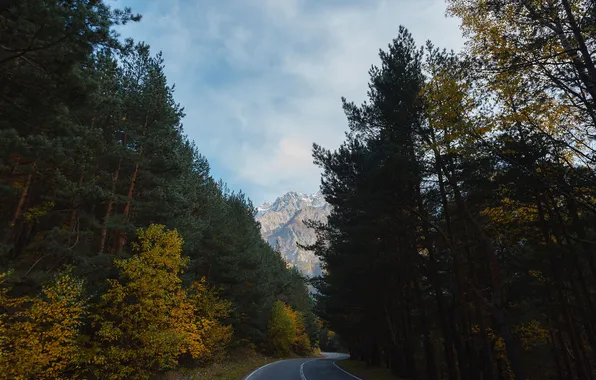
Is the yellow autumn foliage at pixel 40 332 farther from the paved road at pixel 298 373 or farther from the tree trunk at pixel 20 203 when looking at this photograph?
the paved road at pixel 298 373

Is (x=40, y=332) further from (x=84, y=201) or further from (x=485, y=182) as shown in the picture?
(x=485, y=182)

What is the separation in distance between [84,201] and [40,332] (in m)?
5.45

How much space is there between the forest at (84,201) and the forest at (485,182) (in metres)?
9.28

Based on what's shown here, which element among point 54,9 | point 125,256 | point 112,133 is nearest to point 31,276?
point 125,256

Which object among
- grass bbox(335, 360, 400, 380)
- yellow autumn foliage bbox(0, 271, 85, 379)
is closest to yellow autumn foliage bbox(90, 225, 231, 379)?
yellow autumn foliage bbox(0, 271, 85, 379)

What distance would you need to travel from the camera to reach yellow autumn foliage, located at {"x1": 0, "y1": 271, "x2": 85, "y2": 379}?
9.18 metres

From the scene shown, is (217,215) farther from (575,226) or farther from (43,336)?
(575,226)

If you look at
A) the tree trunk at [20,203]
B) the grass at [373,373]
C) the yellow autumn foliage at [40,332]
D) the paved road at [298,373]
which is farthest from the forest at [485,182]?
the tree trunk at [20,203]

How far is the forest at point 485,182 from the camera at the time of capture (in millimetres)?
8062

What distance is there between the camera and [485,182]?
10.7 metres

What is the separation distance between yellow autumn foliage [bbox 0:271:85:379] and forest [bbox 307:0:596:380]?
1208cm

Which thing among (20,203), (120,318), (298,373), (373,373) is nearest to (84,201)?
(20,203)

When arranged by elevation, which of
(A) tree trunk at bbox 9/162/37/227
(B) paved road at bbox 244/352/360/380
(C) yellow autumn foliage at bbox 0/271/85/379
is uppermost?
(A) tree trunk at bbox 9/162/37/227

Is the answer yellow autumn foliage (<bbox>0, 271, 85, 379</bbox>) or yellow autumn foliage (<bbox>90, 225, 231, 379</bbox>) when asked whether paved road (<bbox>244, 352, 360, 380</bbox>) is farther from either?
yellow autumn foliage (<bbox>0, 271, 85, 379</bbox>)
